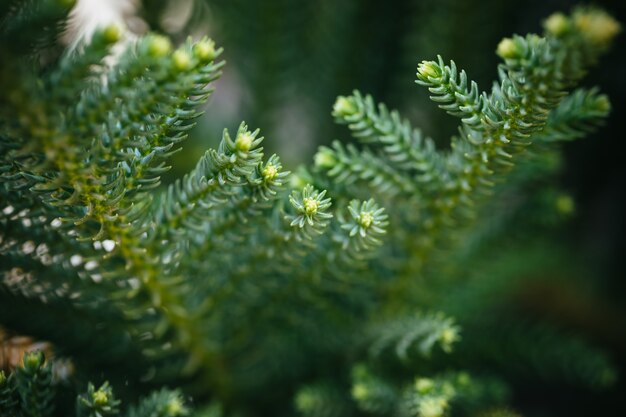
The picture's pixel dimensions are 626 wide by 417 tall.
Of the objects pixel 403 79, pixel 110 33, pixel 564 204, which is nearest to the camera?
pixel 110 33

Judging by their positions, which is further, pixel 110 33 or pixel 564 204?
pixel 564 204

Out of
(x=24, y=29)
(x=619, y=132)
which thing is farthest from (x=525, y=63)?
(x=619, y=132)

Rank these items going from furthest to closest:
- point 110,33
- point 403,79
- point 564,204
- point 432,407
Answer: point 403,79, point 564,204, point 432,407, point 110,33

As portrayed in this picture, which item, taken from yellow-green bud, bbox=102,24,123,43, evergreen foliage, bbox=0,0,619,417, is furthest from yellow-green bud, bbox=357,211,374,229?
yellow-green bud, bbox=102,24,123,43

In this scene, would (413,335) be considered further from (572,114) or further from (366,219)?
(572,114)

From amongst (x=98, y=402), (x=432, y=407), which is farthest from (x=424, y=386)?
(x=98, y=402)

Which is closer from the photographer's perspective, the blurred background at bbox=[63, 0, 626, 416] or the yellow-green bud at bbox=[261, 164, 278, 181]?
the yellow-green bud at bbox=[261, 164, 278, 181]

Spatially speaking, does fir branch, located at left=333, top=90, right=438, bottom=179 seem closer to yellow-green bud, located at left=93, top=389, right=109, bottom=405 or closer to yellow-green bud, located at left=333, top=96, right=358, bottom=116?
yellow-green bud, located at left=333, top=96, right=358, bottom=116

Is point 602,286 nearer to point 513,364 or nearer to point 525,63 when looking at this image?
point 513,364
